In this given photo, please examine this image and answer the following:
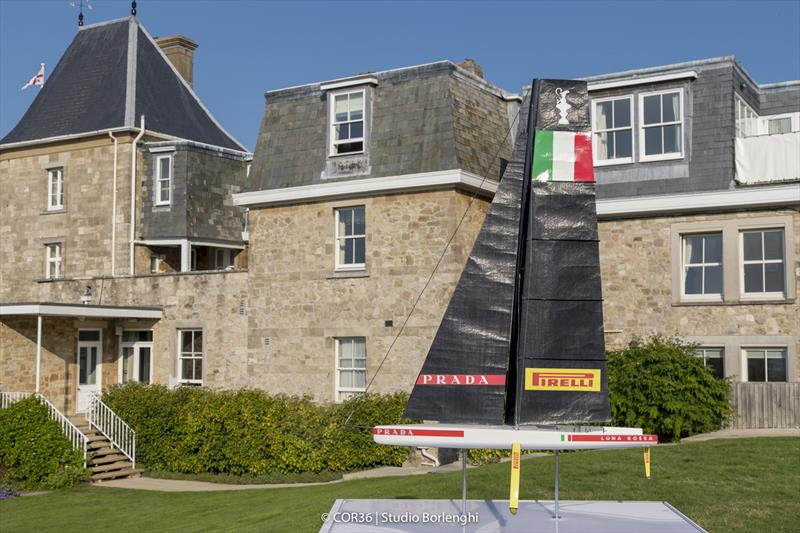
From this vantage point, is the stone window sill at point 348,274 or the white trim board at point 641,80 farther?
the stone window sill at point 348,274

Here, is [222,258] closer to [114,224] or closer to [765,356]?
[114,224]

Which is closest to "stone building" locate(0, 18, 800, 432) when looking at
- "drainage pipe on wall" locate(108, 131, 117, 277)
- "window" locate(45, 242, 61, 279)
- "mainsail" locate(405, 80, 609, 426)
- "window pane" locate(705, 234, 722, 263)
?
"window pane" locate(705, 234, 722, 263)

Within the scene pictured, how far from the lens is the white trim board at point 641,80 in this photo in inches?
883

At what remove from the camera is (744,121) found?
2292cm

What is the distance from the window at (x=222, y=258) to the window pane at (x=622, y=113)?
15.0 metres

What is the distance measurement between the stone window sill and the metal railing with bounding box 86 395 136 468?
6616 millimetres

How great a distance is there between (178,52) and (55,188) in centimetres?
763

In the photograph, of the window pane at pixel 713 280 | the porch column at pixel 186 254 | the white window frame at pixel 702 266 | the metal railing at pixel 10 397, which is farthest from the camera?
the porch column at pixel 186 254

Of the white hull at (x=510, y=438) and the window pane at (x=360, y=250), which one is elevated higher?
the window pane at (x=360, y=250)

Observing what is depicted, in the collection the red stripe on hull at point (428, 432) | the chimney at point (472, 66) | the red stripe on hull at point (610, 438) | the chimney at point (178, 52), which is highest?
the chimney at point (178, 52)

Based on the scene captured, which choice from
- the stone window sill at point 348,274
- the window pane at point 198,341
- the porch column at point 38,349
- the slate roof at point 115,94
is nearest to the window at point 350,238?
the stone window sill at point 348,274

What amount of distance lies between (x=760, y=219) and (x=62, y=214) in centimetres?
2141

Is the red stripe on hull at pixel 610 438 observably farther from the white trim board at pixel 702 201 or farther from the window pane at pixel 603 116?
the window pane at pixel 603 116

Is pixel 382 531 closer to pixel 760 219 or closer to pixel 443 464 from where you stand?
pixel 443 464
